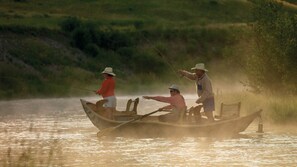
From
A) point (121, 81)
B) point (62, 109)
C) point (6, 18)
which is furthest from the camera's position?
point (6, 18)

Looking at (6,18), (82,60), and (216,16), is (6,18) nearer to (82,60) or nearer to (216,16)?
(82,60)

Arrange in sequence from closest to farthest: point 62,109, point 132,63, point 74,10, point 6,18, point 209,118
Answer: point 209,118, point 62,109, point 132,63, point 6,18, point 74,10

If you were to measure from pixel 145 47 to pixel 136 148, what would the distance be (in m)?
45.5

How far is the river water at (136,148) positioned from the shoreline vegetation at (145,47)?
3.37 m

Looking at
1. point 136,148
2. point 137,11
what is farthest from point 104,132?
point 137,11

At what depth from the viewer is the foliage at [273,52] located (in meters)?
37.7

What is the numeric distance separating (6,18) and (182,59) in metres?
11.4

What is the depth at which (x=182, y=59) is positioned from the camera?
70.8 metres

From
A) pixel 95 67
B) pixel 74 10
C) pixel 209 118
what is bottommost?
pixel 209 118

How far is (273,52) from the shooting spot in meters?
38.1

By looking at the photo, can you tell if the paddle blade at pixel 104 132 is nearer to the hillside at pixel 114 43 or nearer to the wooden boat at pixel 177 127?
the wooden boat at pixel 177 127

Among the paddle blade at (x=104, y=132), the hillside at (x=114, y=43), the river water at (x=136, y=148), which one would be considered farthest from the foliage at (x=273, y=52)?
the paddle blade at (x=104, y=132)

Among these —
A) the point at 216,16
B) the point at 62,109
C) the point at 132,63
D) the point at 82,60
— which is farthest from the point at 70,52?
the point at 216,16

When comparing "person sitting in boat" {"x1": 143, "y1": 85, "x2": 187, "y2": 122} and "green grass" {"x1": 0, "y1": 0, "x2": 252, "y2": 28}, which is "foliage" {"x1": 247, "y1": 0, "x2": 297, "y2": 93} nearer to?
"person sitting in boat" {"x1": 143, "y1": 85, "x2": 187, "y2": 122}
